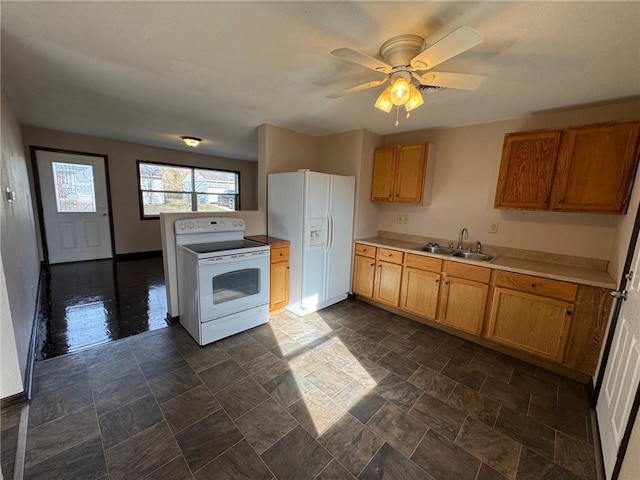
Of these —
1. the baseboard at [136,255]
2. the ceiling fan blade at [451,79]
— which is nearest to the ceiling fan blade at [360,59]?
the ceiling fan blade at [451,79]

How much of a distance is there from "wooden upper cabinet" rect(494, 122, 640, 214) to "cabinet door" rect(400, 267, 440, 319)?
1.03 meters

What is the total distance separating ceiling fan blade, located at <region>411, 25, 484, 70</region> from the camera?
1094mm

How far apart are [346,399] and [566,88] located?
288cm

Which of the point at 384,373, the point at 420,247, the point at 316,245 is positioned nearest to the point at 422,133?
the point at 420,247

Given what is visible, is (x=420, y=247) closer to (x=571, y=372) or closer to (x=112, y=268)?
(x=571, y=372)

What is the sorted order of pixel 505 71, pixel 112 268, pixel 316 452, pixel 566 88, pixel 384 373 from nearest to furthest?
1. pixel 316 452
2. pixel 505 71
3. pixel 566 88
4. pixel 384 373
5. pixel 112 268

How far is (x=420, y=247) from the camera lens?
10.8 ft

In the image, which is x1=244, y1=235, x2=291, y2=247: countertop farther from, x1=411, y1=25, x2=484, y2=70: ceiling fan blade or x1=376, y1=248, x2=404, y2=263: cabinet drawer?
x1=411, y1=25, x2=484, y2=70: ceiling fan blade

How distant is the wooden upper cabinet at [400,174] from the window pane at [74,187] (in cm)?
513

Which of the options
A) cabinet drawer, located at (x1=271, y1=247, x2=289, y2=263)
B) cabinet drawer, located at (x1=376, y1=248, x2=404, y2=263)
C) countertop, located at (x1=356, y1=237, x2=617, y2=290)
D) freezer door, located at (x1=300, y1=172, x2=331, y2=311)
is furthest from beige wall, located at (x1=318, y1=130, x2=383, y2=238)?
cabinet drawer, located at (x1=271, y1=247, x2=289, y2=263)

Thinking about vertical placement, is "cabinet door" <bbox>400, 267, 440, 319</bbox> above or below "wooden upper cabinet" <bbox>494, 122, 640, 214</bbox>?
below

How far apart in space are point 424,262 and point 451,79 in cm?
188

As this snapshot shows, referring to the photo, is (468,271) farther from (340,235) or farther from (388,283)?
(340,235)

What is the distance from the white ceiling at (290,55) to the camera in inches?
51.2
